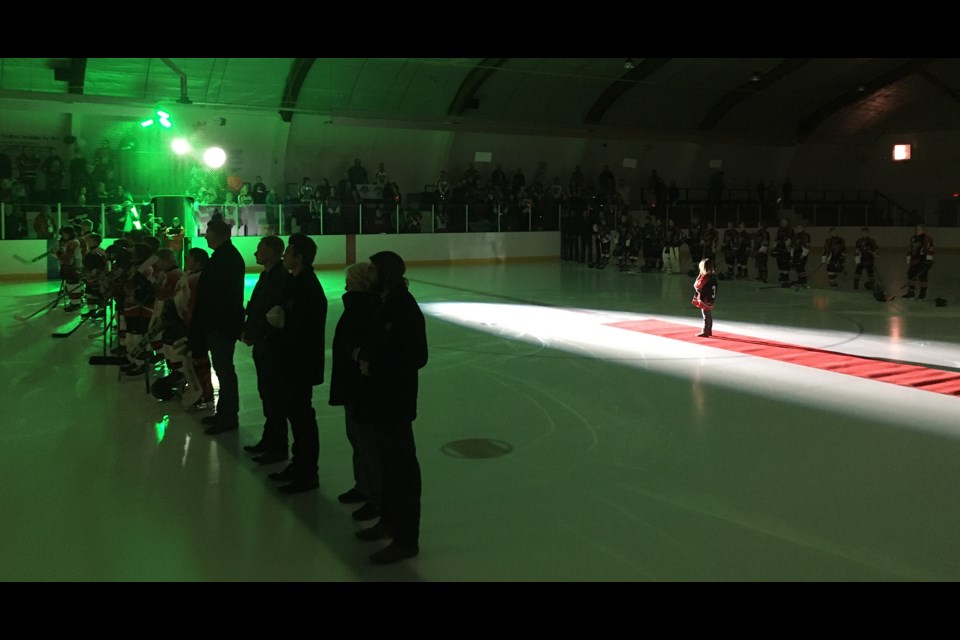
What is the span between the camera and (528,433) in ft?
23.3

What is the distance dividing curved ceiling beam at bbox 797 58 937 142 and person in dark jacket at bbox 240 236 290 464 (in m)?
35.2

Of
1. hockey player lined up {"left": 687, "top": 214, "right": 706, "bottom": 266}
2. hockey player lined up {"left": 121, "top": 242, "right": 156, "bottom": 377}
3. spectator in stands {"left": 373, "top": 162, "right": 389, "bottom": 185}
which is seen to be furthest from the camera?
spectator in stands {"left": 373, "top": 162, "right": 389, "bottom": 185}

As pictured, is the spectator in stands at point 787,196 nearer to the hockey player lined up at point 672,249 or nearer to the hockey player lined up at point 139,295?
the hockey player lined up at point 672,249

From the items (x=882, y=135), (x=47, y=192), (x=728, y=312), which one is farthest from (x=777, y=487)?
(x=882, y=135)

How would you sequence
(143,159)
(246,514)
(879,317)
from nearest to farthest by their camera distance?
(246,514) < (879,317) < (143,159)

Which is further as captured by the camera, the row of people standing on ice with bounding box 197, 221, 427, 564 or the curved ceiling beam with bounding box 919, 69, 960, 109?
the curved ceiling beam with bounding box 919, 69, 960, 109

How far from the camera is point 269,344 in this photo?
577cm

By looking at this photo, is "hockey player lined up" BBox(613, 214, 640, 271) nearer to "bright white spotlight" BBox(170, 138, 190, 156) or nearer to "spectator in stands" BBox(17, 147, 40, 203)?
"bright white spotlight" BBox(170, 138, 190, 156)

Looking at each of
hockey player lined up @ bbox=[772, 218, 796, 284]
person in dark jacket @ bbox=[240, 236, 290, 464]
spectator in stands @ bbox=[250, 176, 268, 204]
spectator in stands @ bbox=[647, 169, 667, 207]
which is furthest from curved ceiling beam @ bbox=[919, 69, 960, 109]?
person in dark jacket @ bbox=[240, 236, 290, 464]

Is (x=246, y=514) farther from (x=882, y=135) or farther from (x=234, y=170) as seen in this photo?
(x=882, y=135)

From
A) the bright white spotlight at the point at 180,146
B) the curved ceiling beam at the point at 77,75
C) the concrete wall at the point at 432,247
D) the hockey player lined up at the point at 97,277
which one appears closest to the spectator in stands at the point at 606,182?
the concrete wall at the point at 432,247

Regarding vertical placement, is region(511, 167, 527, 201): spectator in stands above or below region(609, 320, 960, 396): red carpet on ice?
above

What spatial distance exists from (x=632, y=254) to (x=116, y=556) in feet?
76.2

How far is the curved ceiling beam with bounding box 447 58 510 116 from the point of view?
2828 cm
